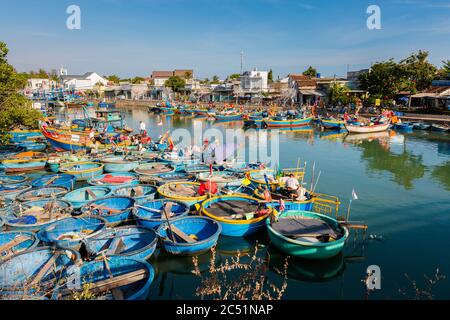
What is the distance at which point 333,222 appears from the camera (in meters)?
11.4

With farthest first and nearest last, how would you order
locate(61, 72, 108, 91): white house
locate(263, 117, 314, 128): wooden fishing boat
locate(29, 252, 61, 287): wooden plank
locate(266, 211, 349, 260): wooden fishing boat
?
1. locate(61, 72, 108, 91): white house
2. locate(263, 117, 314, 128): wooden fishing boat
3. locate(266, 211, 349, 260): wooden fishing boat
4. locate(29, 252, 61, 287): wooden plank

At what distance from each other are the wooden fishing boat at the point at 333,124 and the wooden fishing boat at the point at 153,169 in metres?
32.2

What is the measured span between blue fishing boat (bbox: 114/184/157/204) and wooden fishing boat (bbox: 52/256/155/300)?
5.36 metres

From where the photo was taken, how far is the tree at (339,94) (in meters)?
54.4

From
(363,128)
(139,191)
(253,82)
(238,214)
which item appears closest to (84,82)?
(253,82)

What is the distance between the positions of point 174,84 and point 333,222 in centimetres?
7867

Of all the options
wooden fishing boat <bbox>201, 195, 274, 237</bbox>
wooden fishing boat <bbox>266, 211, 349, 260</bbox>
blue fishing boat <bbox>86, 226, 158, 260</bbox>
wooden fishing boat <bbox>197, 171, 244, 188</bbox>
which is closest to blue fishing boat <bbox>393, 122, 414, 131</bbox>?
wooden fishing boat <bbox>197, 171, 244, 188</bbox>

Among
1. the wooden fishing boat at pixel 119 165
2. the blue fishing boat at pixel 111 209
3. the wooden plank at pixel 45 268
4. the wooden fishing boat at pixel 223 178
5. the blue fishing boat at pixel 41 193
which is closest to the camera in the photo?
the wooden plank at pixel 45 268

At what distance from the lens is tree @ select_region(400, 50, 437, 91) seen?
48.5m

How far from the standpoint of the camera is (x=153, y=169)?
18969 mm

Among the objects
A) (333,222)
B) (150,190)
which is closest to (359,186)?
(333,222)

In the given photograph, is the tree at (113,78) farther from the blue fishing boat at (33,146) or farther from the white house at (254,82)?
the blue fishing boat at (33,146)

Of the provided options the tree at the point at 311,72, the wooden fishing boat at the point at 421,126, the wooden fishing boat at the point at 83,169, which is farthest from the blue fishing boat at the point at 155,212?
the tree at the point at 311,72

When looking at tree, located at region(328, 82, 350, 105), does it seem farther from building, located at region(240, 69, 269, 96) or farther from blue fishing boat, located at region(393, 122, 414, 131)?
building, located at region(240, 69, 269, 96)
